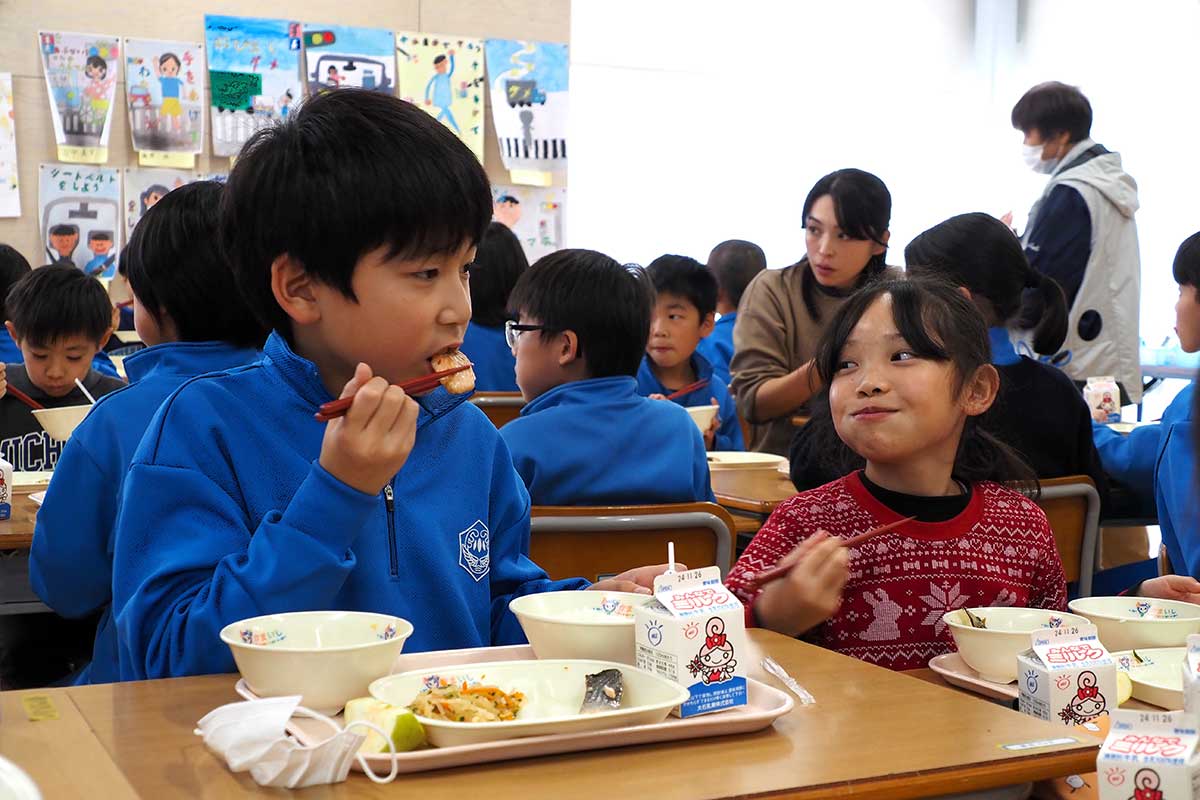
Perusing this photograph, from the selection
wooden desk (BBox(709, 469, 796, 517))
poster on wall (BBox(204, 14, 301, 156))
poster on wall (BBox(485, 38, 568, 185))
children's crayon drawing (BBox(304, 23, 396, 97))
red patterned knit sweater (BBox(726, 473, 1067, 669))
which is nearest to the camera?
red patterned knit sweater (BBox(726, 473, 1067, 669))

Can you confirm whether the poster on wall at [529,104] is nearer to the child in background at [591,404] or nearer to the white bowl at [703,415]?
the white bowl at [703,415]

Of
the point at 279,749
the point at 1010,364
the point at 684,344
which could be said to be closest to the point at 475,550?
the point at 279,749

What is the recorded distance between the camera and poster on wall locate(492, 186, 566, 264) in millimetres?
5656

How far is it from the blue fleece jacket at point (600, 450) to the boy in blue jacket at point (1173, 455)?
85 cm

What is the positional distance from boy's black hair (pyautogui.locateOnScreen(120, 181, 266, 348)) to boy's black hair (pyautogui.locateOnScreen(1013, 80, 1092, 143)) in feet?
11.7

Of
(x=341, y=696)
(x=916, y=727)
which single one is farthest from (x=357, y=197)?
(x=916, y=727)

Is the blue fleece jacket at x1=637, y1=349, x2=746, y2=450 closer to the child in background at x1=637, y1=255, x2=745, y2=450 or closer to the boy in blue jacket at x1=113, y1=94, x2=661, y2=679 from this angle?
the child in background at x1=637, y1=255, x2=745, y2=450

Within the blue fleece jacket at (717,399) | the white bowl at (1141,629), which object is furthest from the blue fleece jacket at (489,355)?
the white bowl at (1141,629)

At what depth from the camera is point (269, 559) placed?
1116 millimetres

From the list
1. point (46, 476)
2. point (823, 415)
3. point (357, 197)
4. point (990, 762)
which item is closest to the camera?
point (990, 762)

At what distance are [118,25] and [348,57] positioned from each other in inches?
35.2

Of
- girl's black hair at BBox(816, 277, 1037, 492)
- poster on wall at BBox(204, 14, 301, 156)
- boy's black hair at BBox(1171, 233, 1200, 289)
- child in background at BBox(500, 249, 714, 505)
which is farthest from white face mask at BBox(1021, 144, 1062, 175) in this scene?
girl's black hair at BBox(816, 277, 1037, 492)

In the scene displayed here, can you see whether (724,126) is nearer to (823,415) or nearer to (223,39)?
(223,39)

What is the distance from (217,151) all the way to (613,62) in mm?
3000
